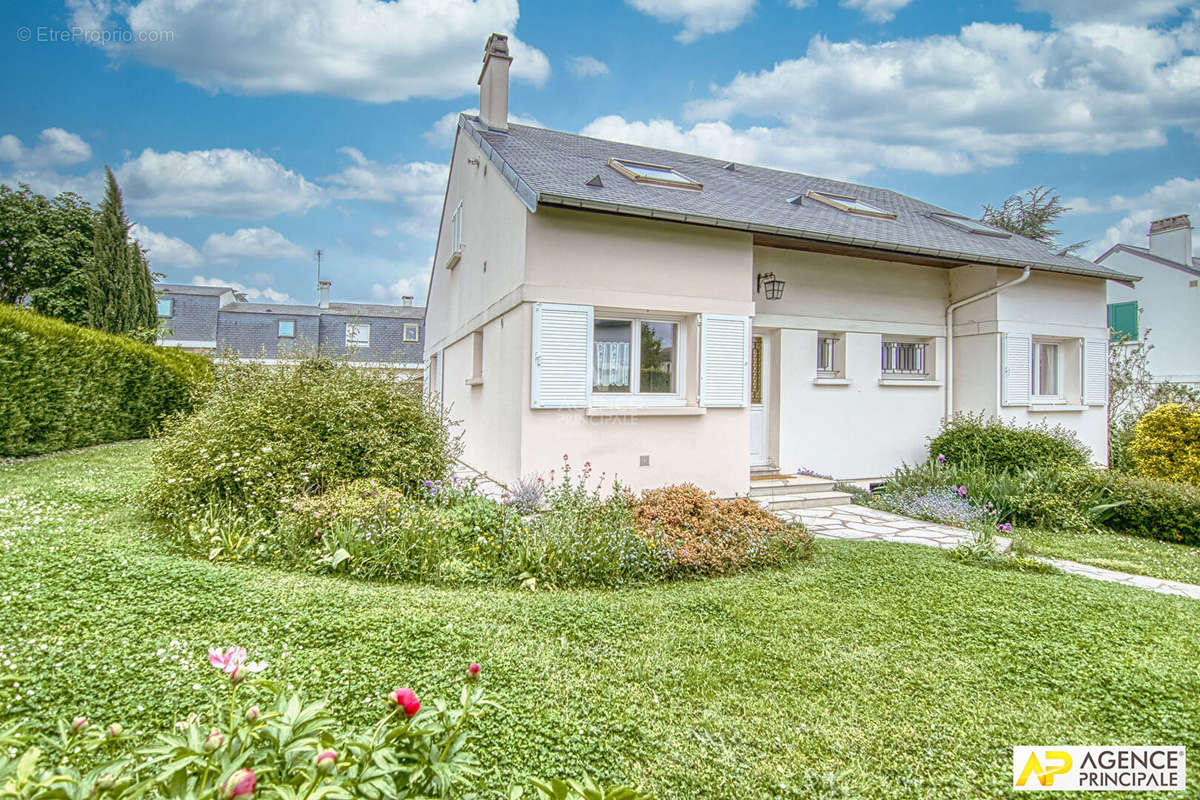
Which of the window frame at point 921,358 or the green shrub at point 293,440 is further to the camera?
the window frame at point 921,358

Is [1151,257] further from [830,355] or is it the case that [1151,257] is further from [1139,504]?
[830,355]

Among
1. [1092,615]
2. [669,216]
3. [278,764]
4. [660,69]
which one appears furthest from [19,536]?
[660,69]

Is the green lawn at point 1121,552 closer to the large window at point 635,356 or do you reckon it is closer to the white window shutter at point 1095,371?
the white window shutter at point 1095,371

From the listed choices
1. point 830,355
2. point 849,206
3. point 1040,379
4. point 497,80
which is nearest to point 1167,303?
point 1040,379

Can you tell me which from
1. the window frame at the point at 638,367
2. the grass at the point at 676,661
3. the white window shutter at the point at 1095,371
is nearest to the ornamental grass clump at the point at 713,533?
the grass at the point at 676,661

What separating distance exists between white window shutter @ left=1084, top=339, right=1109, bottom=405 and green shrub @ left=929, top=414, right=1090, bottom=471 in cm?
156

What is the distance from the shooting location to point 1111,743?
249 centimetres

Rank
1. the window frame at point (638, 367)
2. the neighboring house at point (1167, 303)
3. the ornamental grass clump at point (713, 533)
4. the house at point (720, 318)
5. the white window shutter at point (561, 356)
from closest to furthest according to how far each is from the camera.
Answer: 1. the ornamental grass clump at point (713, 533)
2. the white window shutter at point (561, 356)
3. the house at point (720, 318)
4. the window frame at point (638, 367)
5. the neighboring house at point (1167, 303)

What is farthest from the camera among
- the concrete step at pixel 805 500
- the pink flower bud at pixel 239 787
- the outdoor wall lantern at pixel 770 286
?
the outdoor wall lantern at pixel 770 286

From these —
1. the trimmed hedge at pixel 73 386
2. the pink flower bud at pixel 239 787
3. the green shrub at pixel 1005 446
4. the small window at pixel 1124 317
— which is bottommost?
the pink flower bud at pixel 239 787

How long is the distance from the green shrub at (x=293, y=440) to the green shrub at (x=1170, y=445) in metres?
10.5

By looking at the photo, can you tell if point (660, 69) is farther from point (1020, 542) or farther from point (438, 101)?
point (1020, 542)

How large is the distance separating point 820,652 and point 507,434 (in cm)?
491

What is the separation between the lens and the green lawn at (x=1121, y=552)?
561 cm
